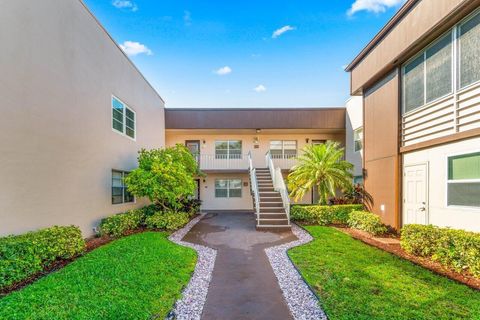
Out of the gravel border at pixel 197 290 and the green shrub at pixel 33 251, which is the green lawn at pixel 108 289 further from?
the green shrub at pixel 33 251

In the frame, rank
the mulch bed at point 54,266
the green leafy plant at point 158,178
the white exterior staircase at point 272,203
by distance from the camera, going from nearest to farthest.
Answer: the mulch bed at point 54,266 < the green leafy plant at point 158,178 < the white exterior staircase at point 272,203

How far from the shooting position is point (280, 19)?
12773 millimetres

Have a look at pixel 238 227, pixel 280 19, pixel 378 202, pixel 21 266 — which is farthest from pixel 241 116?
pixel 21 266

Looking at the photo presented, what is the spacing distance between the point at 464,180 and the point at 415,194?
5.71ft

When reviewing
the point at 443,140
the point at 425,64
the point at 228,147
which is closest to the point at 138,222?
the point at 228,147

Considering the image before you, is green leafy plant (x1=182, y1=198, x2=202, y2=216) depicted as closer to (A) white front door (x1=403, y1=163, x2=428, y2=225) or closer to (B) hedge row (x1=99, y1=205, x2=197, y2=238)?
(B) hedge row (x1=99, y1=205, x2=197, y2=238)

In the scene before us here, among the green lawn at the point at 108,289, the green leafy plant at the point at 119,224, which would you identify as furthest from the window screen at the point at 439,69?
the green leafy plant at the point at 119,224

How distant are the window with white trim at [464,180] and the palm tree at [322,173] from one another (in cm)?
473

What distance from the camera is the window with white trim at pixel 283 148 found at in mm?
16797

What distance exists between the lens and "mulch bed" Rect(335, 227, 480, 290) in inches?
183

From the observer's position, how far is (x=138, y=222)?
31.7 feet

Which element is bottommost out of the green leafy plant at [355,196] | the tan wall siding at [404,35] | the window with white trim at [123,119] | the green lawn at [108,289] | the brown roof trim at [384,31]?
the green lawn at [108,289]

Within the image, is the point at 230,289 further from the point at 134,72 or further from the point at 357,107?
the point at 357,107

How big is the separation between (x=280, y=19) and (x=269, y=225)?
1010cm
